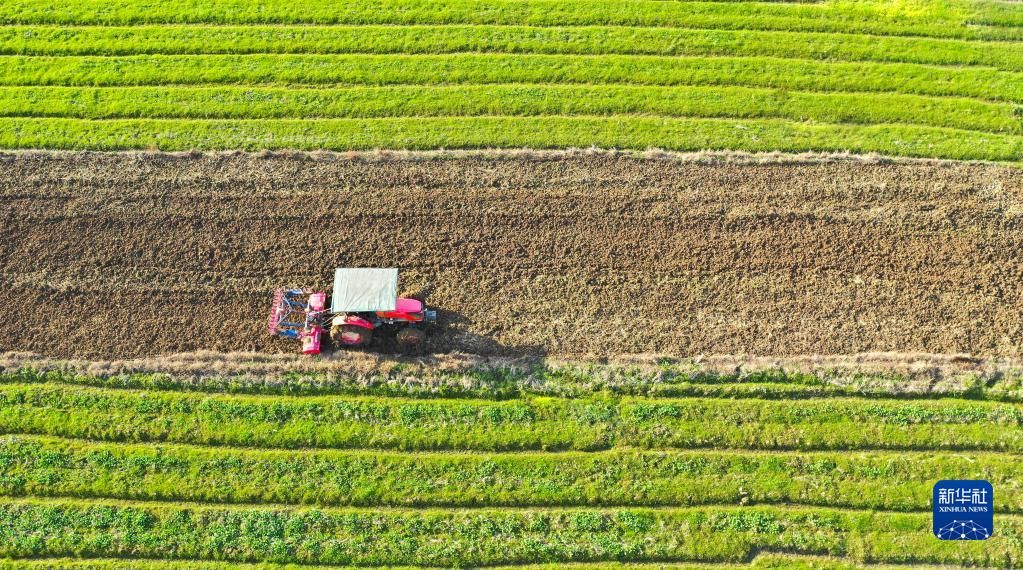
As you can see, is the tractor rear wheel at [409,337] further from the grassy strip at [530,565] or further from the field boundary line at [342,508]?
the grassy strip at [530,565]

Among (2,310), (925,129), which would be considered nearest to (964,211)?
(925,129)

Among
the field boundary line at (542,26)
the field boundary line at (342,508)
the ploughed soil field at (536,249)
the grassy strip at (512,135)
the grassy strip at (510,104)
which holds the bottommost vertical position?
the field boundary line at (342,508)

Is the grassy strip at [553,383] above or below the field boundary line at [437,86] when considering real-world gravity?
below

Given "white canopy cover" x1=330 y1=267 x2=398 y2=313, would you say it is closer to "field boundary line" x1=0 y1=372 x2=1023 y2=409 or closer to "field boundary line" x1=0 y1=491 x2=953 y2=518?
"field boundary line" x1=0 y1=372 x2=1023 y2=409

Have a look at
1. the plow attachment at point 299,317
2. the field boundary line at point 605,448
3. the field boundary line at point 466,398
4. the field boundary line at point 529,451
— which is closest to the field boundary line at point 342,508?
the field boundary line at point 529,451

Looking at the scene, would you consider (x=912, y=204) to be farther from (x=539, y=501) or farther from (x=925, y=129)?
(x=539, y=501)

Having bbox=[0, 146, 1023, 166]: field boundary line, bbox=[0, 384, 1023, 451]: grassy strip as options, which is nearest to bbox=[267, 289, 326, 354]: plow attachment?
bbox=[0, 384, 1023, 451]: grassy strip

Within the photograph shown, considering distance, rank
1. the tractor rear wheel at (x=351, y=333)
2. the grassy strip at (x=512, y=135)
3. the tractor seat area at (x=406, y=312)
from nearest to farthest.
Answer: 1. the tractor seat area at (x=406, y=312)
2. the tractor rear wheel at (x=351, y=333)
3. the grassy strip at (x=512, y=135)
